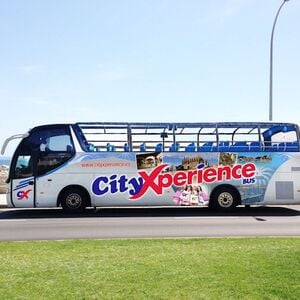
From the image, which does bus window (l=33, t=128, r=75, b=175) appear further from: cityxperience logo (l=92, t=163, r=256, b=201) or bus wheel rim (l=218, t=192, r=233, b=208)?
bus wheel rim (l=218, t=192, r=233, b=208)

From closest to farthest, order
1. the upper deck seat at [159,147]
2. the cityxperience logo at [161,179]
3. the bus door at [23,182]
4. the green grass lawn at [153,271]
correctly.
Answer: the green grass lawn at [153,271] < the bus door at [23,182] < the cityxperience logo at [161,179] < the upper deck seat at [159,147]

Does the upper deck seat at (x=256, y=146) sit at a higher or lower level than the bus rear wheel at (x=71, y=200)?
higher

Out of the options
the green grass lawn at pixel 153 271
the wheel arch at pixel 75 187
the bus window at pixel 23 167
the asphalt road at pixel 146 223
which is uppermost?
the bus window at pixel 23 167

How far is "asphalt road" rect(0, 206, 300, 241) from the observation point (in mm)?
12078

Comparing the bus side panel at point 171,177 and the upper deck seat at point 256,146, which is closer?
the bus side panel at point 171,177

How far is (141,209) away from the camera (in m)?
19.9

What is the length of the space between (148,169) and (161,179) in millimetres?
591

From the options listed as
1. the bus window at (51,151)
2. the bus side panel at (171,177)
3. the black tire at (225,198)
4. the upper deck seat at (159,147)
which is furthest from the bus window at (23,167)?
the black tire at (225,198)

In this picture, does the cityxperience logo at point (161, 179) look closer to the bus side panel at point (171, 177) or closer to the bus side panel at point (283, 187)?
the bus side panel at point (171, 177)

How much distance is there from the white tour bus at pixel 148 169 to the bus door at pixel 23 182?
35 mm

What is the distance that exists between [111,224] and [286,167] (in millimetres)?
7143

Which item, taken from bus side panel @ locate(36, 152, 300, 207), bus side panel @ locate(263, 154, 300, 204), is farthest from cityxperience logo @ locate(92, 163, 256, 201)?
bus side panel @ locate(263, 154, 300, 204)

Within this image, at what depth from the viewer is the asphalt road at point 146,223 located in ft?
39.6

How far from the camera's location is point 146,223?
1461 cm
